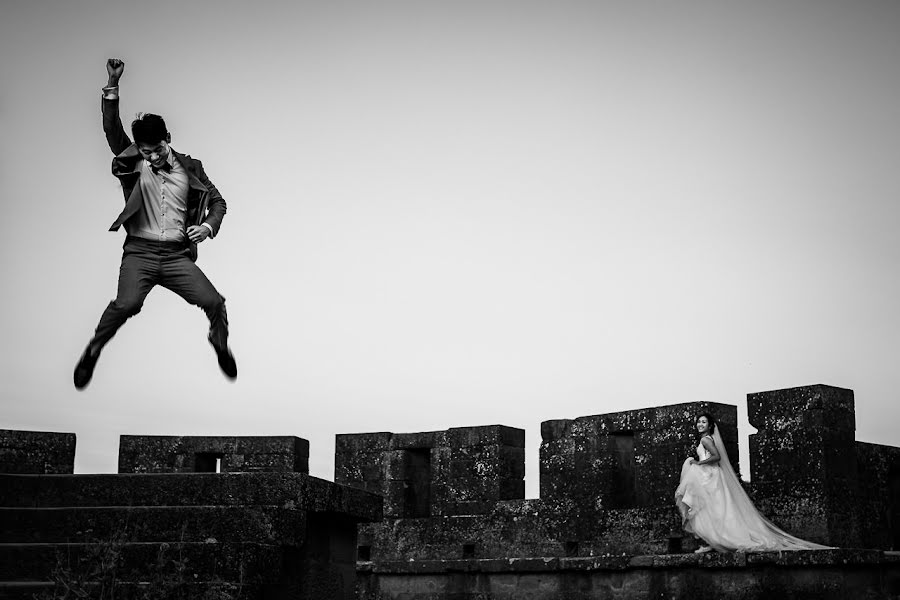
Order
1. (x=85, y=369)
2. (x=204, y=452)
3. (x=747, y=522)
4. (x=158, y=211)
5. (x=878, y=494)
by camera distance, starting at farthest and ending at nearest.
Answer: (x=204, y=452)
(x=878, y=494)
(x=747, y=522)
(x=158, y=211)
(x=85, y=369)

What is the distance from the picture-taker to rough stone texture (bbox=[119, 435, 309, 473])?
15609 millimetres

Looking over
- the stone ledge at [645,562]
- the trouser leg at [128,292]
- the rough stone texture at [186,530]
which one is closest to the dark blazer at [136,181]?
the trouser leg at [128,292]

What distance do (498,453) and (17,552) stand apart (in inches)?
340

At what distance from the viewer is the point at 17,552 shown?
775cm

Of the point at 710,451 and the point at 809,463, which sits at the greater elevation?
the point at 710,451

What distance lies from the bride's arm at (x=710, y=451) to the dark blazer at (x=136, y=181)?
6.44 m

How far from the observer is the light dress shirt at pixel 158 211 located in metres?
8.68

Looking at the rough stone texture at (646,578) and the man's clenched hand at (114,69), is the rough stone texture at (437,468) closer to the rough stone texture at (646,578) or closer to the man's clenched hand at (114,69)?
the rough stone texture at (646,578)

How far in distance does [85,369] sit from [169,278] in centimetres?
83

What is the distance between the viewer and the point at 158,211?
342 inches

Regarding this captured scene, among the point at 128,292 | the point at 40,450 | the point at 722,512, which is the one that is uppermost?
the point at 128,292

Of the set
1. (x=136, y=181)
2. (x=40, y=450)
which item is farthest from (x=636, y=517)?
(x=136, y=181)

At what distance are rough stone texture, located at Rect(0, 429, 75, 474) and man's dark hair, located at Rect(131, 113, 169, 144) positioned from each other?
15.1 feet

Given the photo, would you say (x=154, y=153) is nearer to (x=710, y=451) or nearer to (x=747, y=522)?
(x=710, y=451)
